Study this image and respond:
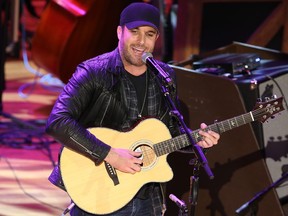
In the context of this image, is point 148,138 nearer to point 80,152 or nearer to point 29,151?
point 80,152

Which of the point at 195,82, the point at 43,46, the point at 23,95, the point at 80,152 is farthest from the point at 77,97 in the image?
the point at 23,95

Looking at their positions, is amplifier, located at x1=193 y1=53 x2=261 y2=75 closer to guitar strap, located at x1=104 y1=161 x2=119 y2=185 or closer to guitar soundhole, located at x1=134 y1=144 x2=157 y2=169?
guitar soundhole, located at x1=134 y1=144 x2=157 y2=169

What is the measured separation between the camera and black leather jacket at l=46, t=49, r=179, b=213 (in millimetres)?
3877

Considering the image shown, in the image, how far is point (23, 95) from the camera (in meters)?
9.09

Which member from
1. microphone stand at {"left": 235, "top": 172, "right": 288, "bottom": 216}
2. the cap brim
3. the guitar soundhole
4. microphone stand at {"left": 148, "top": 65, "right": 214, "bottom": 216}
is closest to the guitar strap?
the guitar soundhole

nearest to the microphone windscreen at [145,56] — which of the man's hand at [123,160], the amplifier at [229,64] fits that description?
the man's hand at [123,160]

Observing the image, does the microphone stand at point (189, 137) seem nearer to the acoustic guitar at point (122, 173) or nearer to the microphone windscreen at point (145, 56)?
the microphone windscreen at point (145, 56)

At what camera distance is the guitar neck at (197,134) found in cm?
394

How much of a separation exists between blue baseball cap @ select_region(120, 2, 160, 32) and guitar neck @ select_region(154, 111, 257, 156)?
0.65m

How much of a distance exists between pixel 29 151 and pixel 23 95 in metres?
2.15

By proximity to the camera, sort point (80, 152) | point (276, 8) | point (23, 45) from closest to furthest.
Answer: point (80, 152)
point (276, 8)
point (23, 45)

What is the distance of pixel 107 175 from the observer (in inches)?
157

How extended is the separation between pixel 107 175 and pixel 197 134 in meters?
0.57

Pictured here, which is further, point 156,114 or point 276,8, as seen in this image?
point 276,8
